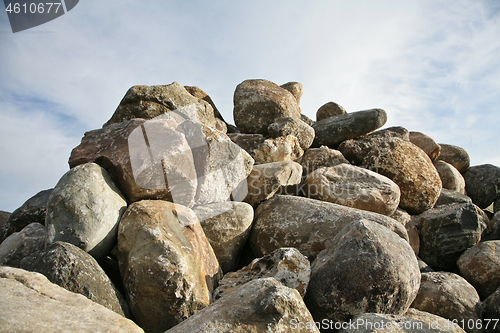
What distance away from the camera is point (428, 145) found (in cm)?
680

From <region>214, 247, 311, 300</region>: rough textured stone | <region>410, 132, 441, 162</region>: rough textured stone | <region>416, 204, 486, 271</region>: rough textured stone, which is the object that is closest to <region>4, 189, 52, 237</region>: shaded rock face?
<region>214, 247, 311, 300</region>: rough textured stone

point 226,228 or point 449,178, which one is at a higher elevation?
point 449,178

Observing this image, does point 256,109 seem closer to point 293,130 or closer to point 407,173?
point 293,130

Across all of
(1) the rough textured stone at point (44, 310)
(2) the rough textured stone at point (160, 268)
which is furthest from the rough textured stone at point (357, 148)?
(1) the rough textured stone at point (44, 310)

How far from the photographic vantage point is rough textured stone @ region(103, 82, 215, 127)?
4.14m

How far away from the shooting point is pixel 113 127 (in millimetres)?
3309

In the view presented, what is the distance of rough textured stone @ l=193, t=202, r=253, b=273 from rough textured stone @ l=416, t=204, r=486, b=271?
2.52 meters

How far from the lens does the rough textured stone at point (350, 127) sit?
560 cm

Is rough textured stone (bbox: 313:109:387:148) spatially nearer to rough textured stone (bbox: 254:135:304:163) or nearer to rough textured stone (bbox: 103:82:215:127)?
rough textured stone (bbox: 254:135:304:163)

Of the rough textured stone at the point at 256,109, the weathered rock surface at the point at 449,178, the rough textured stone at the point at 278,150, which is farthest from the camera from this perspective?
the weathered rock surface at the point at 449,178

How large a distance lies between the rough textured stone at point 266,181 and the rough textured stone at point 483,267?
2.33 m

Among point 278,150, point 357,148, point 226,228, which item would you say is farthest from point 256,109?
point 226,228

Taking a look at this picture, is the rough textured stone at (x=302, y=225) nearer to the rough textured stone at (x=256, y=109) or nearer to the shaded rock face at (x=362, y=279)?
the shaded rock face at (x=362, y=279)

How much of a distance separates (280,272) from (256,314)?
0.63 meters
